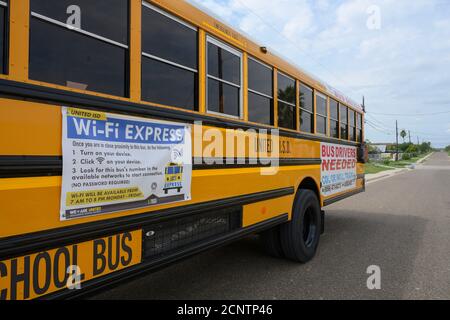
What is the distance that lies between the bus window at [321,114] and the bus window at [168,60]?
282 centimetres

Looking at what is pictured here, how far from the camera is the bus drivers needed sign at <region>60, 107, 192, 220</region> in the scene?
1887 millimetres

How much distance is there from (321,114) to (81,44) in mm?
3980

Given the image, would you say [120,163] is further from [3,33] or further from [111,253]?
[3,33]

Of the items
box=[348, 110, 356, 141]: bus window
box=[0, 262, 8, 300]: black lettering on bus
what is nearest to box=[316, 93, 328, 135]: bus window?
box=[348, 110, 356, 141]: bus window

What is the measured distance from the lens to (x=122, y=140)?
2145 mm

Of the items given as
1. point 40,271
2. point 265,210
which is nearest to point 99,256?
point 40,271

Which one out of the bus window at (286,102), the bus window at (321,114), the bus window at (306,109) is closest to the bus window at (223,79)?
the bus window at (286,102)

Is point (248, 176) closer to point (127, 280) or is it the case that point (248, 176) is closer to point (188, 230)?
point (188, 230)

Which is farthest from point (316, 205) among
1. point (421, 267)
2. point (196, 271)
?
point (196, 271)

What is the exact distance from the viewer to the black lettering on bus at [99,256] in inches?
79.4

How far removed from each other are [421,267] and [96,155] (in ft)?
13.5

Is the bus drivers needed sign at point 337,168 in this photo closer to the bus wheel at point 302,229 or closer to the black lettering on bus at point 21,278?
the bus wheel at point 302,229

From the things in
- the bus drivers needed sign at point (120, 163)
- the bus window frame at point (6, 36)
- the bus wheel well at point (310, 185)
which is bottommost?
the bus wheel well at point (310, 185)

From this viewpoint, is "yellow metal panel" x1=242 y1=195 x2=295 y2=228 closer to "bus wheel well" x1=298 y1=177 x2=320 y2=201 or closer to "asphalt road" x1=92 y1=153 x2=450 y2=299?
"bus wheel well" x1=298 y1=177 x2=320 y2=201
